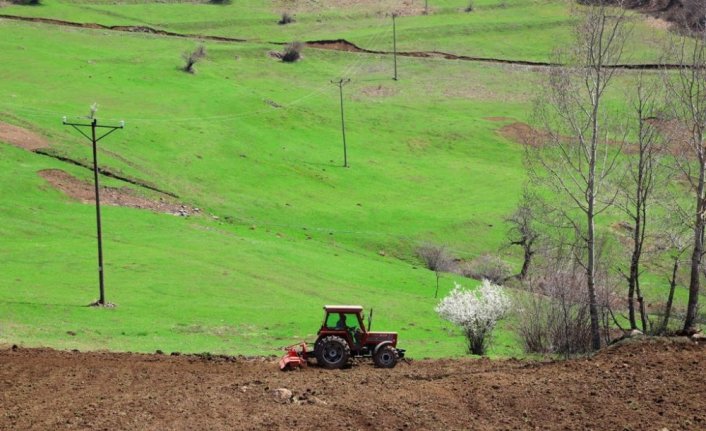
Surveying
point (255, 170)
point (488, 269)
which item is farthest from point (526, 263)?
point (255, 170)

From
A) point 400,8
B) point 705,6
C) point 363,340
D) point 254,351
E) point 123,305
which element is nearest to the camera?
point 363,340

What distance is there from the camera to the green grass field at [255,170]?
162 ft

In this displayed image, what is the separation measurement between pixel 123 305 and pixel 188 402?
25915 millimetres

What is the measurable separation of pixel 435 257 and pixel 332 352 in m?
43.3

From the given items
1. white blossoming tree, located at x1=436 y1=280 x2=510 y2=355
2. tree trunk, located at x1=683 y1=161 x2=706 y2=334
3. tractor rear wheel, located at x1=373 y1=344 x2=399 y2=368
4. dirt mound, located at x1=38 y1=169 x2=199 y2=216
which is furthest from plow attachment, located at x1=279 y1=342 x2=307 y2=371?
dirt mound, located at x1=38 y1=169 x2=199 y2=216

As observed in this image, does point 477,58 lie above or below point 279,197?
above

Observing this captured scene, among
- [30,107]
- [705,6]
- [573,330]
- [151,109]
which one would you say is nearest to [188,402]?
[573,330]

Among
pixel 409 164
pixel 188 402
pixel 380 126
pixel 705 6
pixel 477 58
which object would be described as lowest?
pixel 188 402

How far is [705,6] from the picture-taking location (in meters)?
36.8

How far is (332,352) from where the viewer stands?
31.5 meters

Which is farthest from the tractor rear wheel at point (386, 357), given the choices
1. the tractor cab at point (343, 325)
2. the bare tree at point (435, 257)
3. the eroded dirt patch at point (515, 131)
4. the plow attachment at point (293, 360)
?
the eroded dirt patch at point (515, 131)

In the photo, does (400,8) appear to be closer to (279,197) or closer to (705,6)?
(279,197)

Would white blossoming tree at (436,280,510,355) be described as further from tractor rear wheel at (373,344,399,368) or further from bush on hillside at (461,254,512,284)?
bush on hillside at (461,254,512,284)

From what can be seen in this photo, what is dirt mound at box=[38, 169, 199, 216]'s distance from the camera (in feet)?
241
